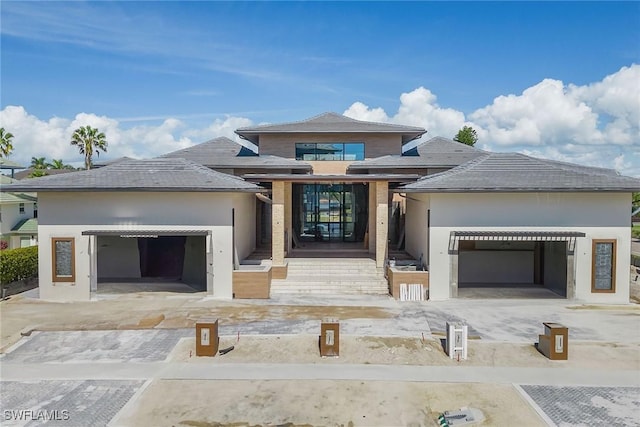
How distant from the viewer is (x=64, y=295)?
19.2 m

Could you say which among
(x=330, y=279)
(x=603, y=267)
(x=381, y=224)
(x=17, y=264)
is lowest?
(x=330, y=279)

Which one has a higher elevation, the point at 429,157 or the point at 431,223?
the point at 429,157

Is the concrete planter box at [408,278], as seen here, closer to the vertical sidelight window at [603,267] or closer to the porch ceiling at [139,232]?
the vertical sidelight window at [603,267]

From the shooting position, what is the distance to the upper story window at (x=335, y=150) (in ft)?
100

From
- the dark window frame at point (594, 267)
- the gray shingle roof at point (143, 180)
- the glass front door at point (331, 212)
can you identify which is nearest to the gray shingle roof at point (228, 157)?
the glass front door at point (331, 212)

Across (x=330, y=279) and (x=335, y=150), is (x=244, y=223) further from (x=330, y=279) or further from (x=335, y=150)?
(x=335, y=150)

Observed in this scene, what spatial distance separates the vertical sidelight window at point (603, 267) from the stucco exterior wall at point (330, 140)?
1502cm

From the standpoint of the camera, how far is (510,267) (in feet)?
74.5

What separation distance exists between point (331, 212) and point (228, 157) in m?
8.44

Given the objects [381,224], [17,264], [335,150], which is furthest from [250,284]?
[335,150]

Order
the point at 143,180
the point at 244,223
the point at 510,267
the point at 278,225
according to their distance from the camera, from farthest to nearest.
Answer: the point at 244,223 → the point at 510,267 → the point at 278,225 → the point at 143,180

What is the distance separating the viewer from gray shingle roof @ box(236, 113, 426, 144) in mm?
29734

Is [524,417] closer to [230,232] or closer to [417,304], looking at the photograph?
[417,304]

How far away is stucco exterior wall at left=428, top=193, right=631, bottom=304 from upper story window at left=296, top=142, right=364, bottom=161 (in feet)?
39.6
